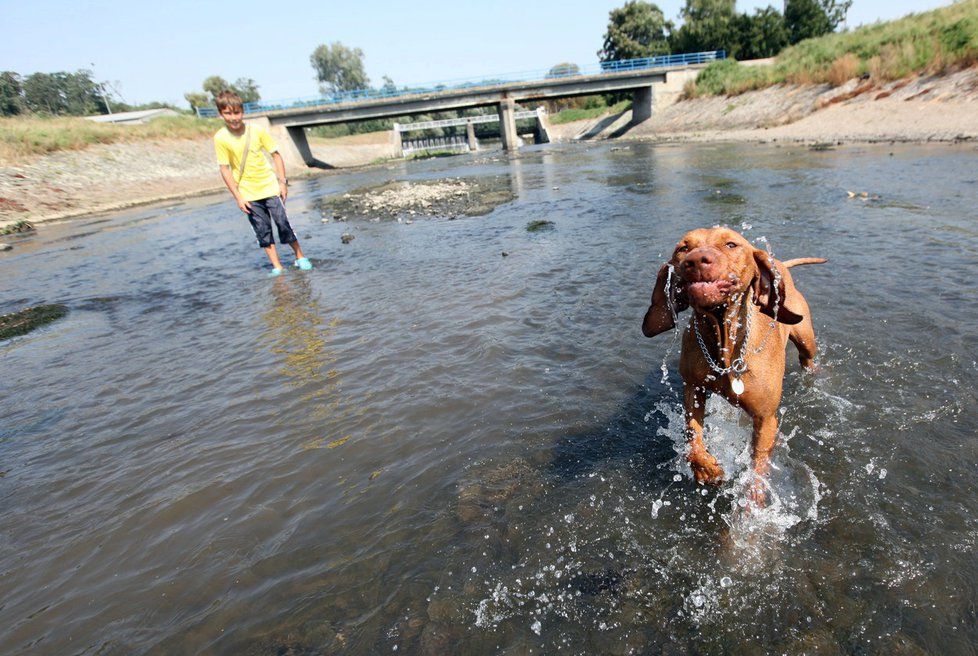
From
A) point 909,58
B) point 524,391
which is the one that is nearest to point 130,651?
point 524,391

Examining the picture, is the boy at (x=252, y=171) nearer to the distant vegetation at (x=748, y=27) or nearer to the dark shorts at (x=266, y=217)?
the dark shorts at (x=266, y=217)

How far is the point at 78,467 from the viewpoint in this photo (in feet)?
12.8

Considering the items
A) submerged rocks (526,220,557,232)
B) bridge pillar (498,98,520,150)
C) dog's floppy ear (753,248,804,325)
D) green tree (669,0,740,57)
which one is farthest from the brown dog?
green tree (669,0,740,57)

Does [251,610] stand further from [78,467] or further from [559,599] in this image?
[78,467]

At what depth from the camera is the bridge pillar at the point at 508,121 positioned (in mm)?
54594

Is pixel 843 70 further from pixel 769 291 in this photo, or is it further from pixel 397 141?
pixel 397 141

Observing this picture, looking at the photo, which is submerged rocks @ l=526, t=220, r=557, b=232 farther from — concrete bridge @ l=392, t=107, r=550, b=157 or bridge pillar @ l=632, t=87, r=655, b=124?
concrete bridge @ l=392, t=107, r=550, b=157

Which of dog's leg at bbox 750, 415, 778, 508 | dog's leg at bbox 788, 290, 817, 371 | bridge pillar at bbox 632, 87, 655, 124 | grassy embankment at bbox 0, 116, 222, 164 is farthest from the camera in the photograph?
bridge pillar at bbox 632, 87, 655, 124

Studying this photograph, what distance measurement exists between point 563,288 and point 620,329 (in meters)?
1.79

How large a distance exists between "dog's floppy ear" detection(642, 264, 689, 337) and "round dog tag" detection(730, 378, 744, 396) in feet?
1.61

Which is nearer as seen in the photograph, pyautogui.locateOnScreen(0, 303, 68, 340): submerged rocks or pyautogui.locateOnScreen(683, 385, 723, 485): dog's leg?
pyautogui.locateOnScreen(683, 385, 723, 485): dog's leg

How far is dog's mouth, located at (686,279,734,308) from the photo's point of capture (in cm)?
249

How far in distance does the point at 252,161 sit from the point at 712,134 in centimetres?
3668

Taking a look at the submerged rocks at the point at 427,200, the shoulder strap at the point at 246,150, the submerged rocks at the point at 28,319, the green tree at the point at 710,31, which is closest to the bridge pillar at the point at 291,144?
the submerged rocks at the point at 427,200
